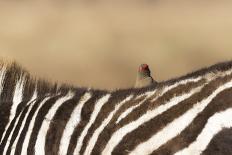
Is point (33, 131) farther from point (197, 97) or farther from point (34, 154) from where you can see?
point (197, 97)

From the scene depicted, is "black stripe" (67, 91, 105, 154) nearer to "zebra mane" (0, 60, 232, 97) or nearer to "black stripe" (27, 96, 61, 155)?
"zebra mane" (0, 60, 232, 97)

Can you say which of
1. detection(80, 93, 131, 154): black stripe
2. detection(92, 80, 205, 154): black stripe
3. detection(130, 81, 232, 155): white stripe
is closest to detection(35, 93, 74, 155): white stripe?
detection(80, 93, 131, 154): black stripe

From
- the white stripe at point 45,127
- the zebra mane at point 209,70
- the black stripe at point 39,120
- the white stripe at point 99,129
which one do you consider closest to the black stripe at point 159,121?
the zebra mane at point 209,70

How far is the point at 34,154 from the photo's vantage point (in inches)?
243

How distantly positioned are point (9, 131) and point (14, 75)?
124 cm

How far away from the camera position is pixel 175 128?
17.3ft

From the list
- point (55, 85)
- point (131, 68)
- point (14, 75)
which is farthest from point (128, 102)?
point (131, 68)

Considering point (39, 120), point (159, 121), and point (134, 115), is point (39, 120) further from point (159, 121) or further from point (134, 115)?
point (159, 121)

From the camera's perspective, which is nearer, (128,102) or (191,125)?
(191,125)

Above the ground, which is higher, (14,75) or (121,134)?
(14,75)

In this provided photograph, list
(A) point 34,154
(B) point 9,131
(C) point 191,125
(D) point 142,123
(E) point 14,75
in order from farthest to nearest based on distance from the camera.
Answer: (E) point 14,75, (B) point 9,131, (A) point 34,154, (D) point 142,123, (C) point 191,125

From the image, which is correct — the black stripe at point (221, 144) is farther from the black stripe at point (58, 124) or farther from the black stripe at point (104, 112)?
the black stripe at point (58, 124)

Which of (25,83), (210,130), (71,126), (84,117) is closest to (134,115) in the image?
(84,117)

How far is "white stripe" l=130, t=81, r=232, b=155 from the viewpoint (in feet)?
17.1
